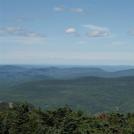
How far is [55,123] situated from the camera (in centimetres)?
6762

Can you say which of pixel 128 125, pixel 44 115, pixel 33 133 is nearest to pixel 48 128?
pixel 33 133

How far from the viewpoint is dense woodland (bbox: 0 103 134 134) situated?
204ft

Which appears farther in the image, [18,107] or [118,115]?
[118,115]

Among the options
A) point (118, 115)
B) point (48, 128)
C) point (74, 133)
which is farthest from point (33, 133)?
point (118, 115)

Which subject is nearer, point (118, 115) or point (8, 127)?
point (8, 127)

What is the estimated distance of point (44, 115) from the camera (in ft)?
228

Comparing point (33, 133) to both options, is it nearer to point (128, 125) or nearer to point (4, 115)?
point (4, 115)

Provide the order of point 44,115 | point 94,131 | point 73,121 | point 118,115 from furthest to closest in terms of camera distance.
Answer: point 118,115, point 44,115, point 73,121, point 94,131

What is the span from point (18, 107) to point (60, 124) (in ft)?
30.3

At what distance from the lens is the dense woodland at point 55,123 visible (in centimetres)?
→ 6228

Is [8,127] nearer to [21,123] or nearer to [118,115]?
[21,123]

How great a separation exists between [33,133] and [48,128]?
247cm

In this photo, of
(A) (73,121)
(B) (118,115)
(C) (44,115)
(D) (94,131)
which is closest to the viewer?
(D) (94,131)

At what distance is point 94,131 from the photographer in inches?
2382
